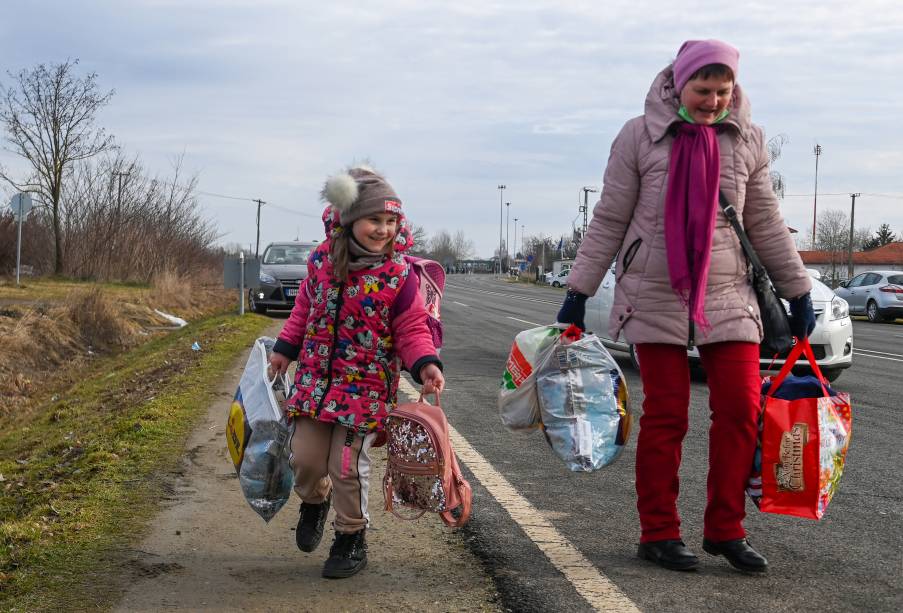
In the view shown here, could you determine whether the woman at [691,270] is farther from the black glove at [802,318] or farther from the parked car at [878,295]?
the parked car at [878,295]

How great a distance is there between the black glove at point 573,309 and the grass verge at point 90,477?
73.0 inches

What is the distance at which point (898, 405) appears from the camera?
8.20m

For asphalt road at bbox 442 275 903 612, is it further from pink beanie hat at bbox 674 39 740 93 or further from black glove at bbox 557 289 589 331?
pink beanie hat at bbox 674 39 740 93

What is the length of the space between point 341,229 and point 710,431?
1.55 meters

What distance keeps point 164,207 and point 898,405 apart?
2922 centimetres

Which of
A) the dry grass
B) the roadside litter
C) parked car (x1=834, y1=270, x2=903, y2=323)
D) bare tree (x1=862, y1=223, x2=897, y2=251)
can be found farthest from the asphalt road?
bare tree (x1=862, y1=223, x2=897, y2=251)

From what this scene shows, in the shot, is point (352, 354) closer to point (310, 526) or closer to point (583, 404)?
point (310, 526)

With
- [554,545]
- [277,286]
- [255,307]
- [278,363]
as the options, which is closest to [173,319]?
[255,307]

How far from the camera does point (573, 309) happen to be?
3625 millimetres

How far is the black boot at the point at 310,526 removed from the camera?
3504 mm

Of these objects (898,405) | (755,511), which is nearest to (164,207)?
(898,405)

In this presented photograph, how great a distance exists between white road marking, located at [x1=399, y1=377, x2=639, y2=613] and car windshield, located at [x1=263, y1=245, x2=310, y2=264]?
15421mm

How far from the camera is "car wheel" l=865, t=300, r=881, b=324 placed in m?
26.5

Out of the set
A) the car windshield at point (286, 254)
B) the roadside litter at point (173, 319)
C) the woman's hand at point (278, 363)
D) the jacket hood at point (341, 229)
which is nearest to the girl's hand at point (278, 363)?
the woman's hand at point (278, 363)
